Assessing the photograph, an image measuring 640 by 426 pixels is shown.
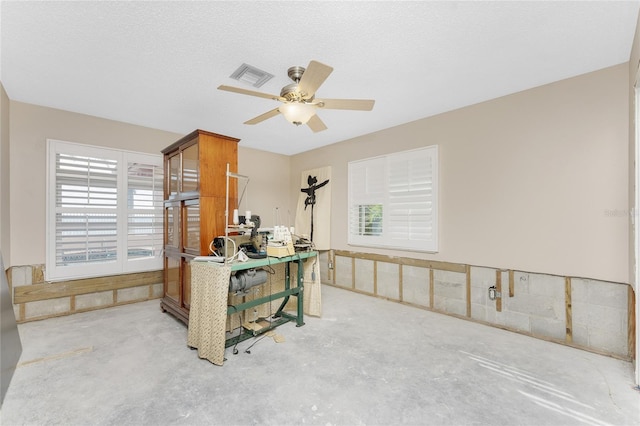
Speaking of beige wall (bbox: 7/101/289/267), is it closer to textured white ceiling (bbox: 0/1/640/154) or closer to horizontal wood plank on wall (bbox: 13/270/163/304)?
textured white ceiling (bbox: 0/1/640/154)

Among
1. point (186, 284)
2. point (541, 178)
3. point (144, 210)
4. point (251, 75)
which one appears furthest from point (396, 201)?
point (144, 210)

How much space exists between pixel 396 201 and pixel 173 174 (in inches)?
130

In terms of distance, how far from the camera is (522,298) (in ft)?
10.1

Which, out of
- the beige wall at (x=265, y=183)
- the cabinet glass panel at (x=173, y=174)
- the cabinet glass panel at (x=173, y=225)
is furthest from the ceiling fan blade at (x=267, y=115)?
the beige wall at (x=265, y=183)

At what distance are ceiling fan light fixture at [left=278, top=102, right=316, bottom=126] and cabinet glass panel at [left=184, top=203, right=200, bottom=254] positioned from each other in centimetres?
152

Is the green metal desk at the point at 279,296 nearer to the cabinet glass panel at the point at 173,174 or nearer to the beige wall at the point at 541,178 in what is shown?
the cabinet glass panel at the point at 173,174

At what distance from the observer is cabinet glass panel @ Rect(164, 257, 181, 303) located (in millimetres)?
3533

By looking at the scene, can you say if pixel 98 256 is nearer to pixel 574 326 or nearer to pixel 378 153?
pixel 378 153

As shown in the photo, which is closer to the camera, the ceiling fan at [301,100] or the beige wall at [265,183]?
the ceiling fan at [301,100]

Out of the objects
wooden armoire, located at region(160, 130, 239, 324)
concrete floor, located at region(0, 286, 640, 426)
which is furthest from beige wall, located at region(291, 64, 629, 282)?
wooden armoire, located at region(160, 130, 239, 324)

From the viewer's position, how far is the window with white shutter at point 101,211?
3.59 metres

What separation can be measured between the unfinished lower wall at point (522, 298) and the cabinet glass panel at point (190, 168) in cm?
297

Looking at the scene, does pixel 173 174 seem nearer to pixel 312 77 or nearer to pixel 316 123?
pixel 316 123

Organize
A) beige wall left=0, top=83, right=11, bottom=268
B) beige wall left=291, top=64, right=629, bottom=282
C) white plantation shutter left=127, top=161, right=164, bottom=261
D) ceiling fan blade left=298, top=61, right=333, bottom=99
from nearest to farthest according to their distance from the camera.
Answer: ceiling fan blade left=298, top=61, right=333, bottom=99 < beige wall left=291, top=64, right=629, bottom=282 < beige wall left=0, top=83, right=11, bottom=268 < white plantation shutter left=127, top=161, right=164, bottom=261
